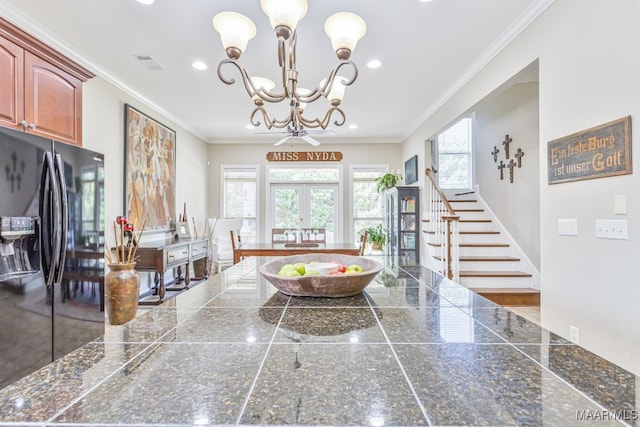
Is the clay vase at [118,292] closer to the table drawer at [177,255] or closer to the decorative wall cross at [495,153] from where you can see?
the table drawer at [177,255]

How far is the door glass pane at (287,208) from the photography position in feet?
22.0

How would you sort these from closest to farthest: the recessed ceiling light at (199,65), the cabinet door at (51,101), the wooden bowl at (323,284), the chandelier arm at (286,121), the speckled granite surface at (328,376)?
the speckled granite surface at (328,376), the wooden bowl at (323,284), the cabinet door at (51,101), the chandelier arm at (286,121), the recessed ceiling light at (199,65)

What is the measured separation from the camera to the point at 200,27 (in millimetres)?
2680

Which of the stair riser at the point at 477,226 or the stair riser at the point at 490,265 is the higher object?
the stair riser at the point at 477,226

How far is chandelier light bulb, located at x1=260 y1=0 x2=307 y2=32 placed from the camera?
1744 mm

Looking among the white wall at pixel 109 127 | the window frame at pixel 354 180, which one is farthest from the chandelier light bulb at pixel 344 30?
the window frame at pixel 354 180

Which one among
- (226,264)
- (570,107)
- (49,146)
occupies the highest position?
(570,107)

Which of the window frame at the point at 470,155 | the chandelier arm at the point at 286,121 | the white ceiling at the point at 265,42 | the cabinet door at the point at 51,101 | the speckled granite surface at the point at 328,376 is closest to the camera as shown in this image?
the speckled granite surface at the point at 328,376

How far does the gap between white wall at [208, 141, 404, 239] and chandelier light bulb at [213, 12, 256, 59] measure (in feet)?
15.4

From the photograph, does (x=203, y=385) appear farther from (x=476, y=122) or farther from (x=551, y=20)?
(x=476, y=122)

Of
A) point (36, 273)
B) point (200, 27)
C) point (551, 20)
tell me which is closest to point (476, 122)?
point (551, 20)

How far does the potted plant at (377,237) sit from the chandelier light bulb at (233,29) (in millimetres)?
4630

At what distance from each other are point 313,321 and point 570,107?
2.26 meters

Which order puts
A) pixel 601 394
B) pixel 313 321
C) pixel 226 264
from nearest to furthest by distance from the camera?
pixel 601 394 < pixel 313 321 < pixel 226 264
